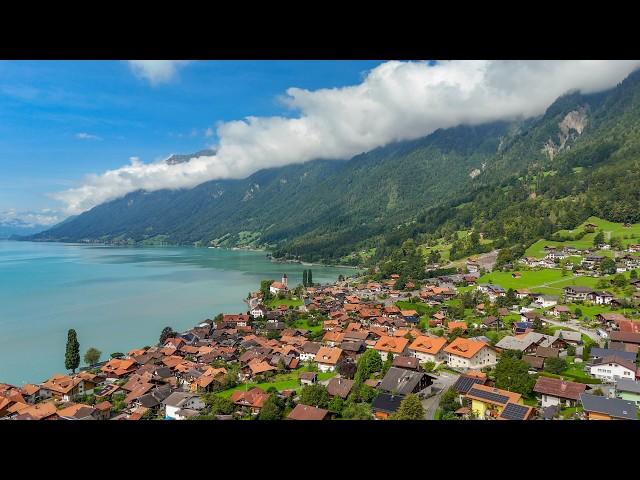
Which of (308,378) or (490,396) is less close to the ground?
(490,396)

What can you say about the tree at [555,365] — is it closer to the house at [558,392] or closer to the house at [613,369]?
the house at [613,369]

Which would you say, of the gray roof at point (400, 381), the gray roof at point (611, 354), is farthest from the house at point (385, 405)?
the gray roof at point (611, 354)

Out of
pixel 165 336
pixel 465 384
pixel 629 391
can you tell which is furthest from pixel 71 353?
pixel 629 391

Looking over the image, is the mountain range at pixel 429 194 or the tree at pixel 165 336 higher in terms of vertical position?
the mountain range at pixel 429 194

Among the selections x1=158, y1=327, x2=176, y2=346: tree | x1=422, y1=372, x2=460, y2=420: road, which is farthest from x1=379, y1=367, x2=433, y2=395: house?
x1=158, y1=327, x2=176, y2=346: tree

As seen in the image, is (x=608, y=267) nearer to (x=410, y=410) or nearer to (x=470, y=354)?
(x=470, y=354)
